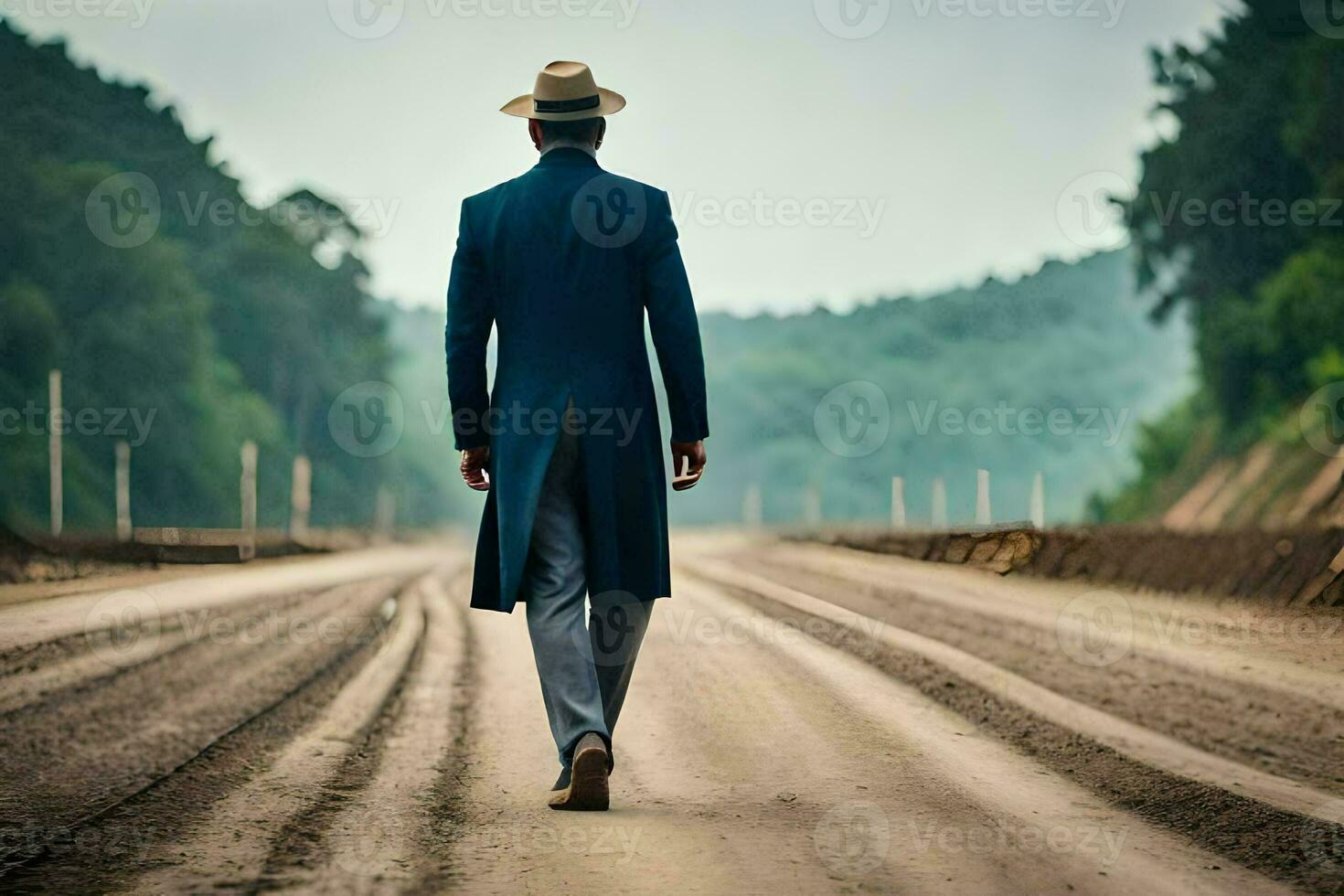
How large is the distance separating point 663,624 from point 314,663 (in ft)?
7.65

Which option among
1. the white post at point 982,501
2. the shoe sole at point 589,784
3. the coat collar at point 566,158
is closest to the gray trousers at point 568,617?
the shoe sole at point 589,784

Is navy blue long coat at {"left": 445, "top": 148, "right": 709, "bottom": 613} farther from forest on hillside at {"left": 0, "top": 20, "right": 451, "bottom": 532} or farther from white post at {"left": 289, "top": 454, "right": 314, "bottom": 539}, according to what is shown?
white post at {"left": 289, "top": 454, "right": 314, "bottom": 539}

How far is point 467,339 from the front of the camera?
4.60 meters

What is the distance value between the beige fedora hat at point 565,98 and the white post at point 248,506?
14.9 meters

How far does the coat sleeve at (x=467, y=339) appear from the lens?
459 centimetres

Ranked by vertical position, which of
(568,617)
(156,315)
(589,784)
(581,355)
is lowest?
(589,784)

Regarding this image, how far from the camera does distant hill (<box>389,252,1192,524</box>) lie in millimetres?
113875

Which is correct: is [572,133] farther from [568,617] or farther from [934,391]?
[934,391]

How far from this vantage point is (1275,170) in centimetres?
3566

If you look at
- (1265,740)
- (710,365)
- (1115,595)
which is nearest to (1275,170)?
(1115,595)

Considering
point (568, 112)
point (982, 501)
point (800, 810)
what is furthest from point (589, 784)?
point (982, 501)

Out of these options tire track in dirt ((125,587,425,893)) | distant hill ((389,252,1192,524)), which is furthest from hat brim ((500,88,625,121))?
distant hill ((389,252,1192,524))

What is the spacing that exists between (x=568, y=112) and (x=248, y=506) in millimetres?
42601

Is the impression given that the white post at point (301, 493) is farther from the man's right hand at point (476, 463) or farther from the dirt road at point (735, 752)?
the man's right hand at point (476, 463)
